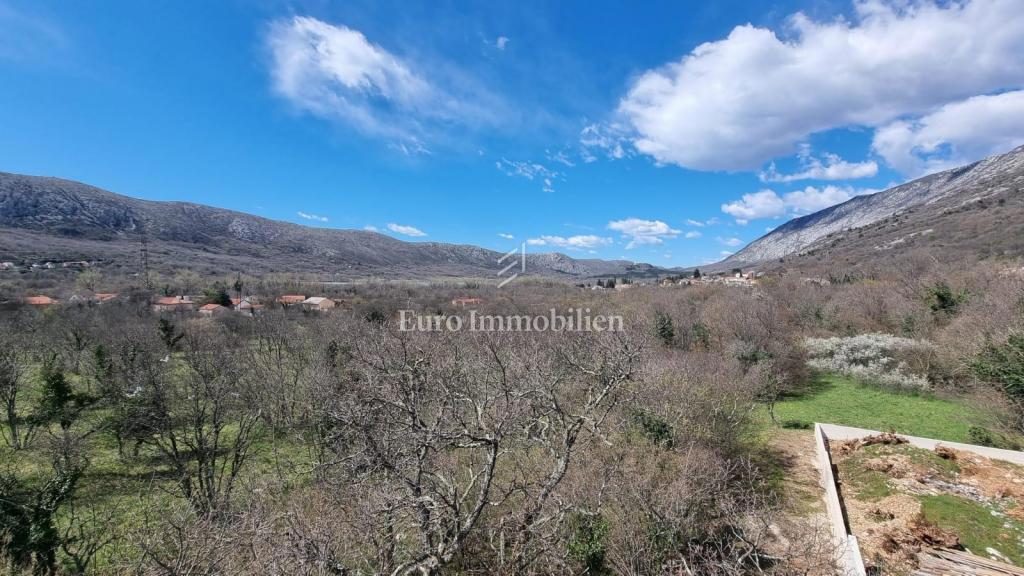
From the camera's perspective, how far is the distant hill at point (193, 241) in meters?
93.8

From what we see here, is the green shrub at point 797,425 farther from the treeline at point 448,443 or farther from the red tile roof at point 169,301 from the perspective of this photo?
the red tile roof at point 169,301

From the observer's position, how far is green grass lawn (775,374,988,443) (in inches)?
644

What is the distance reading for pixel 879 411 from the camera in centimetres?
1934

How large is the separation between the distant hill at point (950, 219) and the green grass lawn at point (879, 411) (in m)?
25.5

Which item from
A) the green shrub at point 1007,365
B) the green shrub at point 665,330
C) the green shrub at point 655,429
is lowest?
the green shrub at point 655,429

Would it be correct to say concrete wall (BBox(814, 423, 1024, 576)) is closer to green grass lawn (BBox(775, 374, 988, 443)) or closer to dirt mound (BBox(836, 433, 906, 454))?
dirt mound (BBox(836, 433, 906, 454))

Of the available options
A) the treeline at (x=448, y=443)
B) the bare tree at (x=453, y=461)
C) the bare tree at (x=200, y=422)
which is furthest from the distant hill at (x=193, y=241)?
the bare tree at (x=453, y=461)

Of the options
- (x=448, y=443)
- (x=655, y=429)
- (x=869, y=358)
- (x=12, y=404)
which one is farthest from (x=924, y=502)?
(x=12, y=404)

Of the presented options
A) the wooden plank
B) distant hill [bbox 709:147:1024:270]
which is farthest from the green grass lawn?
distant hill [bbox 709:147:1024:270]

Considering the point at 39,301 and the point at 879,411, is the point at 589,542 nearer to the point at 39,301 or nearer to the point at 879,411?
the point at 879,411

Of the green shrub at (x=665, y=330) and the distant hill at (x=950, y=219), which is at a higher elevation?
the distant hill at (x=950, y=219)

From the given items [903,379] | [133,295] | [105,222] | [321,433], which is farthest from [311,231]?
[903,379]

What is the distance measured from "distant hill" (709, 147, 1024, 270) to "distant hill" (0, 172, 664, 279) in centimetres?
7919

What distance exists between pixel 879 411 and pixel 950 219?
64.4 metres
